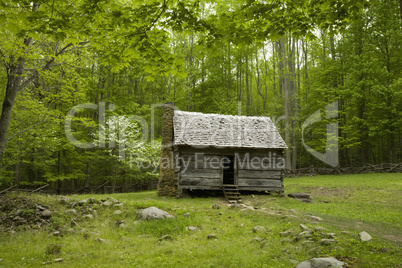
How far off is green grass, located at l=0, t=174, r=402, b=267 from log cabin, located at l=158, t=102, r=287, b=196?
165 inches

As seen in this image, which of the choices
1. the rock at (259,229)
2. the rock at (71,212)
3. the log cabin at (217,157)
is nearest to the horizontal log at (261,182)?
the log cabin at (217,157)

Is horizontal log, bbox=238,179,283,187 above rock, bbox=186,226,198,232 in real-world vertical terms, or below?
above

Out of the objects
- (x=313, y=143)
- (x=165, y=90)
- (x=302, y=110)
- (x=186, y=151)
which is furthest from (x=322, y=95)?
(x=186, y=151)

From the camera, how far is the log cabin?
583 inches

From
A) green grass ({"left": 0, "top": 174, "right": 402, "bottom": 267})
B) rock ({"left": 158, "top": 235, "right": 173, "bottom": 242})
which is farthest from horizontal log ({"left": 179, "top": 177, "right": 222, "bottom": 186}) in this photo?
rock ({"left": 158, "top": 235, "right": 173, "bottom": 242})

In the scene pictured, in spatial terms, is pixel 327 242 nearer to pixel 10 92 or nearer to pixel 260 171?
pixel 260 171

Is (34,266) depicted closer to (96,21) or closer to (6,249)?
(6,249)

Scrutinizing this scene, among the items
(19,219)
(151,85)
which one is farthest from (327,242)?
(151,85)

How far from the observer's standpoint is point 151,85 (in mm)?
30094

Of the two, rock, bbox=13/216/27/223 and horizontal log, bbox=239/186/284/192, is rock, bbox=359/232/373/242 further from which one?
rock, bbox=13/216/27/223

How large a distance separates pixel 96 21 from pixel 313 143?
29.1m

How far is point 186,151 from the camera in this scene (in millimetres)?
14922

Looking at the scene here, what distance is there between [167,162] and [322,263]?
1224cm

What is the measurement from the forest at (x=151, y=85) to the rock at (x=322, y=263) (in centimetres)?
442
